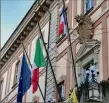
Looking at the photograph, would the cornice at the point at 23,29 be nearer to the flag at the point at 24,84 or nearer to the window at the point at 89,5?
the window at the point at 89,5

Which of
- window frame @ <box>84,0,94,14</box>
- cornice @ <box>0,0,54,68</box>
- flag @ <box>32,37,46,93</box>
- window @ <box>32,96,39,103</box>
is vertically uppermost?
cornice @ <box>0,0,54,68</box>

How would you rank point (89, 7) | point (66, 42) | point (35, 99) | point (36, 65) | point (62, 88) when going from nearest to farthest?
point (36, 65)
point (62, 88)
point (89, 7)
point (66, 42)
point (35, 99)

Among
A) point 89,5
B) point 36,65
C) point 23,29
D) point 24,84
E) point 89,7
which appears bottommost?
point 24,84

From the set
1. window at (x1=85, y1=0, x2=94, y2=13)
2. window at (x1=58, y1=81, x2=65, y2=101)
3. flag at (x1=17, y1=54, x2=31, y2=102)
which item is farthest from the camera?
flag at (x1=17, y1=54, x2=31, y2=102)

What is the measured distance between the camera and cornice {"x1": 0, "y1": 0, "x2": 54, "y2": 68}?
2064 cm

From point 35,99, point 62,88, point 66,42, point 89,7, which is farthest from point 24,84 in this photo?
point 89,7

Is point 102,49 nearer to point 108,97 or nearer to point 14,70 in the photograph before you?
point 108,97

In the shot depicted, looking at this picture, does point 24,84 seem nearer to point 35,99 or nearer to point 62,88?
point 62,88

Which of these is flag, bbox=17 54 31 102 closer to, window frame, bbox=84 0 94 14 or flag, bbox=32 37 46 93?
flag, bbox=32 37 46 93

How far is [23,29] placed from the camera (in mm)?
22656

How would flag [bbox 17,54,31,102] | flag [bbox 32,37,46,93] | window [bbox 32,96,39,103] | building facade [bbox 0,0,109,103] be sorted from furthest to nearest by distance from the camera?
1. window [bbox 32,96,39,103]
2. flag [bbox 17,54,31,102]
3. flag [bbox 32,37,46,93]
4. building facade [bbox 0,0,109,103]

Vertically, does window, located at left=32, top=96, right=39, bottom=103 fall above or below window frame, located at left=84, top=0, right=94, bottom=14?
below

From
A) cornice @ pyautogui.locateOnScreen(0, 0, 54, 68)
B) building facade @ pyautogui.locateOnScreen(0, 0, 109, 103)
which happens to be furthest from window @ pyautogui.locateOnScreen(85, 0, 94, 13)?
cornice @ pyautogui.locateOnScreen(0, 0, 54, 68)

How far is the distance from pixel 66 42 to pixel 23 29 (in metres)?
6.25
